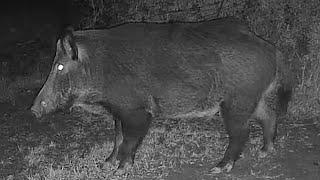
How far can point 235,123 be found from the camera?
678 centimetres

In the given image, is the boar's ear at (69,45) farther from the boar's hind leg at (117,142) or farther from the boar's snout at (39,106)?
the boar's hind leg at (117,142)

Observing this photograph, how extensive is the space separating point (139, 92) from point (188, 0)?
5.89 m

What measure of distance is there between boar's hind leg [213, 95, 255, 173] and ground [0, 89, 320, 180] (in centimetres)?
12

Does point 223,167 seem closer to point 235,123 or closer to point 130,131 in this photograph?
point 235,123

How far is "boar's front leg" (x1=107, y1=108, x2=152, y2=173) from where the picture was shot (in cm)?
670

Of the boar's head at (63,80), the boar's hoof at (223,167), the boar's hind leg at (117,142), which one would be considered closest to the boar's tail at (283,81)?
the boar's hoof at (223,167)

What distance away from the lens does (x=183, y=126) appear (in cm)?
841

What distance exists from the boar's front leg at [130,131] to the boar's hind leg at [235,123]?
808 mm

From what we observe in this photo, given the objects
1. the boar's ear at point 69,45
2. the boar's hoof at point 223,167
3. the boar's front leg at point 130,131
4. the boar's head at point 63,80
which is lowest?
the boar's hoof at point 223,167

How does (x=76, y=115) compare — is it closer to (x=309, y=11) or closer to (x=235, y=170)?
(x=235, y=170)

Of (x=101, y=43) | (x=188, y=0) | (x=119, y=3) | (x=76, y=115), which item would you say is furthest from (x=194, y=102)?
(x=119, y=3)

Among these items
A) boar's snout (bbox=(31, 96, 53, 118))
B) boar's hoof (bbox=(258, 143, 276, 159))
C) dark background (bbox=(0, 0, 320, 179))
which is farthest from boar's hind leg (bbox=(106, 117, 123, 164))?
boar's hoof (bbox=(258, 143, 276, 159))

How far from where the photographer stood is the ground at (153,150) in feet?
22.4

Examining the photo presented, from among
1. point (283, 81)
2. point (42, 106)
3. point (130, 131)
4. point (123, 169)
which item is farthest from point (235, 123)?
point (42, 106)
